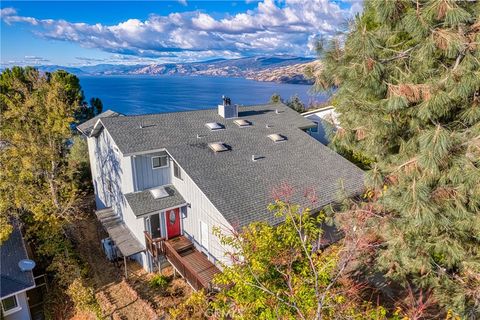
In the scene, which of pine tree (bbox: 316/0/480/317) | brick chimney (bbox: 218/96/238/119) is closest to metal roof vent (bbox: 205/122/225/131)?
brick chimney (bbox: 218/96/238/119)

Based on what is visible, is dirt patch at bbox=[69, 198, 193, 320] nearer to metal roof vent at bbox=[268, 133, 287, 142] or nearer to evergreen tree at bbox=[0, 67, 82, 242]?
evergreen tree at bbox=[0, 67, 82, 242]

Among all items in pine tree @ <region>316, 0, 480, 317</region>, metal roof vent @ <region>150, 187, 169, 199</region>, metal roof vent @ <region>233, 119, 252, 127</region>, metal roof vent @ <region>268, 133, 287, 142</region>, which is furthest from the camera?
metal roof vent @ <region>233, 119, 252, 127</region>

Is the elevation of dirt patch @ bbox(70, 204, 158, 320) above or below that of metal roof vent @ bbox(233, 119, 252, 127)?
below

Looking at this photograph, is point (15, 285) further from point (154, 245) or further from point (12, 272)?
point (154, 245)

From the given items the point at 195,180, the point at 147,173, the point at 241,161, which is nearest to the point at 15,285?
the point at 147,173

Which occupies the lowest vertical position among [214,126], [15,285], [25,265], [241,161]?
[15,285]

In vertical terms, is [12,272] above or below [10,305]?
above
